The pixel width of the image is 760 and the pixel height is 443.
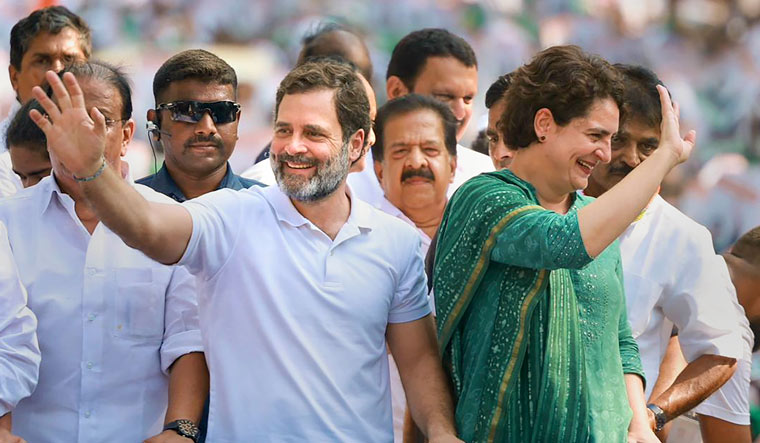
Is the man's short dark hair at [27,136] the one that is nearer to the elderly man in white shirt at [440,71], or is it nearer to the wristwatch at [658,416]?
the elderly man in white shirt at [440,71]

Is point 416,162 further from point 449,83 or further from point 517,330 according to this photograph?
point 517,330


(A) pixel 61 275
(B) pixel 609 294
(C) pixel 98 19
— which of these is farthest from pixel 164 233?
(C) pixel 98 19

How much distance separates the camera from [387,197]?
438 centimetres

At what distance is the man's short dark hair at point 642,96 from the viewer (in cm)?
397

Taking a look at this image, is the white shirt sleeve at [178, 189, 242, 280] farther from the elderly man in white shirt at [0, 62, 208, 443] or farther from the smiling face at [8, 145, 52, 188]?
the smiling face at [8, 145, 52, 188]

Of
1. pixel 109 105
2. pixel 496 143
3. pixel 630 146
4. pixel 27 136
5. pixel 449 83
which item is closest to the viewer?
pixel 109 105

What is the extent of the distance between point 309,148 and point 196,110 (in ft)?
2.77

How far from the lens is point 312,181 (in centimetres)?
310

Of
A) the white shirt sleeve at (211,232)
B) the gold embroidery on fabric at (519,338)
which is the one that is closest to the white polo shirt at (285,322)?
the white shirt sleeve at (211,232)

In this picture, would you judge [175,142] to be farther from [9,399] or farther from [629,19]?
[629,19]

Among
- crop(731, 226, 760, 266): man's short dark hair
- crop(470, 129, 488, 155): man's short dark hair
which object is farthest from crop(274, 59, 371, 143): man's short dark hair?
crop(470, 129, 488, 155): man's short dark hair

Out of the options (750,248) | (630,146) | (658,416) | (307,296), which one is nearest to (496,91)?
(630,146)

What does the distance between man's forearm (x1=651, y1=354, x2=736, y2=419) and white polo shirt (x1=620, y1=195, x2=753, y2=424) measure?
0.04 metres

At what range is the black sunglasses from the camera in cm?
384
